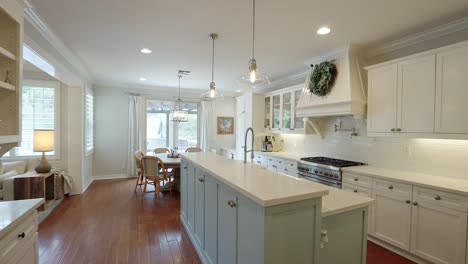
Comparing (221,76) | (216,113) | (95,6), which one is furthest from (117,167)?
(95,6)

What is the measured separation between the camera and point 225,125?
7.12 metres

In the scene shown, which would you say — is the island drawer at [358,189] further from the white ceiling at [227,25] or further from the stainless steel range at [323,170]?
the white ceiling at [227,25]

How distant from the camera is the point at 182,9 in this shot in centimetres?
220

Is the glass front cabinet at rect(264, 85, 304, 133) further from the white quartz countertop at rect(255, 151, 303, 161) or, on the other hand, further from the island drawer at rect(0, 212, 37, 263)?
the island drawer at rect(0, 212, 37, 263)

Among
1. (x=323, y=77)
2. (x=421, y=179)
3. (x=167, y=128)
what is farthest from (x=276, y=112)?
(x=167, y=128)

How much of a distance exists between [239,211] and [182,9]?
6.46 feet

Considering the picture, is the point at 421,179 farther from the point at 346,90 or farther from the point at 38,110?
the point at 38,110

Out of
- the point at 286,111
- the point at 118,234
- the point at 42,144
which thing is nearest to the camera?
the point at 118,234

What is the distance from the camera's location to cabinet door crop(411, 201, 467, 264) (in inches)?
80.1

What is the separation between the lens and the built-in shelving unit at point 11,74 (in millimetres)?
1736

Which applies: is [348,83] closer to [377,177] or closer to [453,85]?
[453,85]

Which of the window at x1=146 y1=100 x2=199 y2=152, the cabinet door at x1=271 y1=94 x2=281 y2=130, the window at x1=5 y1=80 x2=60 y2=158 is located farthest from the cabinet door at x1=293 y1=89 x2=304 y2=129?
the window at x1=5 y1=80 x2=60 y2=158

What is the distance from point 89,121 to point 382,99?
575 cm

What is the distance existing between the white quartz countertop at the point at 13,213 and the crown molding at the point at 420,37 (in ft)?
13.5
